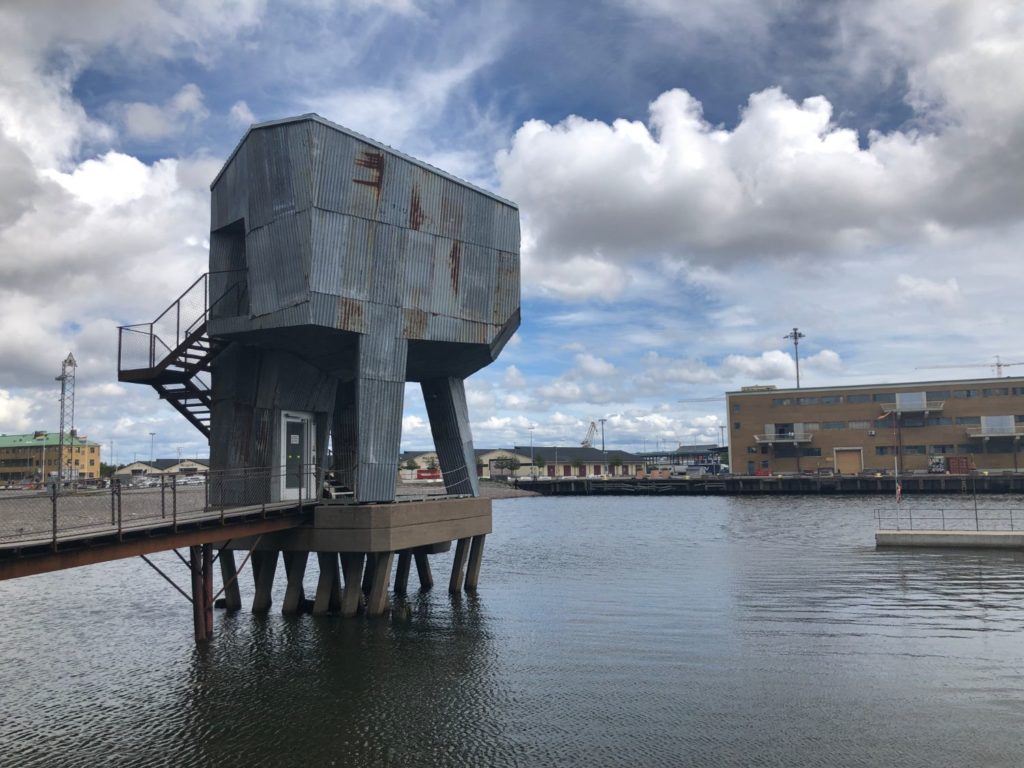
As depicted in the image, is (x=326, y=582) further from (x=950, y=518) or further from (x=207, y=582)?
(x=950, y=518)

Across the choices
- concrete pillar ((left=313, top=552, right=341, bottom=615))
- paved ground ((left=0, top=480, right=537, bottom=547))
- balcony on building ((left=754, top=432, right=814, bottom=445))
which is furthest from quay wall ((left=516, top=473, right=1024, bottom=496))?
paved ground ((left=0, top=480, right=537, bottom=547))

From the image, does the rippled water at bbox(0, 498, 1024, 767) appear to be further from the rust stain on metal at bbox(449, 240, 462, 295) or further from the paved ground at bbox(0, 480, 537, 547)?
the rust stain on metal at bbox(449, 240, 462, 295)

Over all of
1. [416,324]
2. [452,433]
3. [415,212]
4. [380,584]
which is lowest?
[380,584]

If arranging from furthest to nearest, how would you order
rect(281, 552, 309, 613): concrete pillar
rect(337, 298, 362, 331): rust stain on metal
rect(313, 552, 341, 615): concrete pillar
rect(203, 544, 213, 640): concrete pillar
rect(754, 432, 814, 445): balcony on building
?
1. rect(754, 432, 814, 445): balcony on building
2. rect(313, 552, 341, 615): concrete pillar
3. rect(281, 552, 309, 613): concrete pillar
4. rect(337, 298, 362, 331): rust stain on metal
5. rect(203, 544, 213, 640): concrete pillar

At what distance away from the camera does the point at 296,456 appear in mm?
27859

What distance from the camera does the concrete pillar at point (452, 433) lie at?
31828 millimetres

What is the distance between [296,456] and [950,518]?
4978 cm

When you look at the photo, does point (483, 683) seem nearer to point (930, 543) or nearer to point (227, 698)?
point (227, 698)

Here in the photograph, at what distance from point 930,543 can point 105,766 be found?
4376cm

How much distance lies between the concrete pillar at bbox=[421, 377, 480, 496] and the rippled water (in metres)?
4.45

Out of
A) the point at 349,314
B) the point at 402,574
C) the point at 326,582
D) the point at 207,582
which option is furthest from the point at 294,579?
the point at 349,314

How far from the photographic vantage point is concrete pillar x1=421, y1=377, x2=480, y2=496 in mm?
31828

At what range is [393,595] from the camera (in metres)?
31.9

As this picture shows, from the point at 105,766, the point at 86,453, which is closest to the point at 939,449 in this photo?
the point at 105,766
